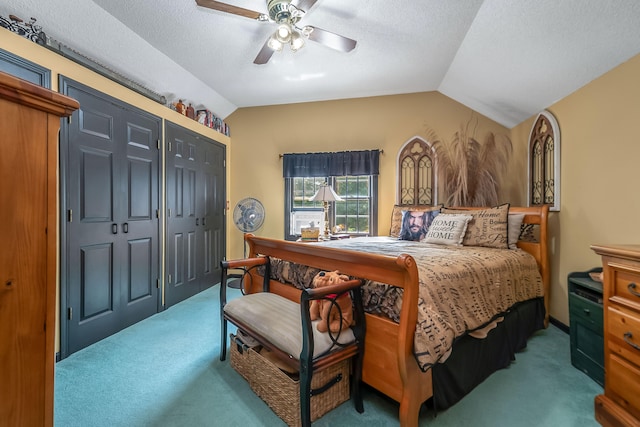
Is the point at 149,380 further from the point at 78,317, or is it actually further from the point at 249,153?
the point at 249,153

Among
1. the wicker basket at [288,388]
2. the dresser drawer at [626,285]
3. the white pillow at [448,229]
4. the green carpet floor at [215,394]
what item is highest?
the white pillow at [448,229]

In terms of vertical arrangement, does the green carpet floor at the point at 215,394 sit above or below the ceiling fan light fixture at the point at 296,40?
below

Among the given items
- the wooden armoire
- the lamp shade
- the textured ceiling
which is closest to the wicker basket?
the wooden armoire

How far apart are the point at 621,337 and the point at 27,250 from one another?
2259 millimetres

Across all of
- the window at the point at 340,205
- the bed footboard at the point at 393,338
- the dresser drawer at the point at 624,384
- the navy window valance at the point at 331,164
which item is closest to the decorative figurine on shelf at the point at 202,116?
the navy window valance at the point at 331,164

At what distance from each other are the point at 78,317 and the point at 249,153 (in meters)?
2.82

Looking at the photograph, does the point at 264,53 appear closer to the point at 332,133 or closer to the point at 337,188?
the point at 332,133

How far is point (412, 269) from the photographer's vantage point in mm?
1234

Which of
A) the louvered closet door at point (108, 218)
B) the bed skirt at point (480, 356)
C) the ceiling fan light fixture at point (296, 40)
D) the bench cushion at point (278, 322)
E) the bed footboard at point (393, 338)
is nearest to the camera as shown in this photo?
the bed footboard at point (393, 338)

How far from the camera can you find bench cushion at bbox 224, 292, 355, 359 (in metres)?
1.36

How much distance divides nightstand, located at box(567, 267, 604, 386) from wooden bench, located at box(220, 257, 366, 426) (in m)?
1.51

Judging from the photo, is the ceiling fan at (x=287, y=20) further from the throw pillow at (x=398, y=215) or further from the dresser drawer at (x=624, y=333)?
the dresser drawer at (x=624, y=333)

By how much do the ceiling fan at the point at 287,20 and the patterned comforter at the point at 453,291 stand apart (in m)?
1.60

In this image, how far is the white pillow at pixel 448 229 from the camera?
8.39ft
